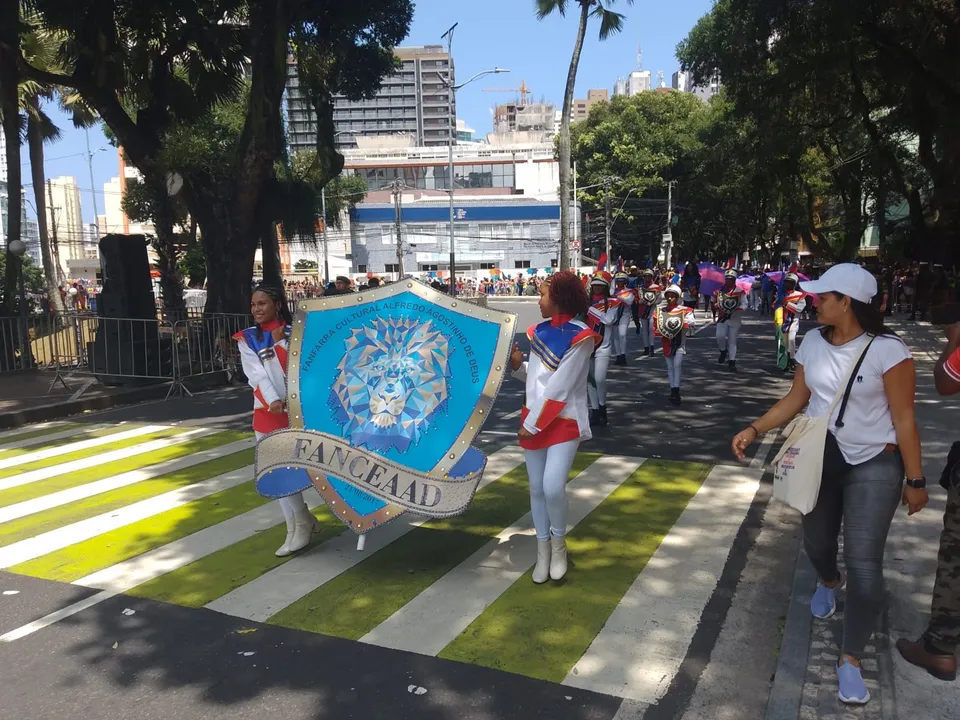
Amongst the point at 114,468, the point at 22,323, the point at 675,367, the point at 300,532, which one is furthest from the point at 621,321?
the point at 22,323

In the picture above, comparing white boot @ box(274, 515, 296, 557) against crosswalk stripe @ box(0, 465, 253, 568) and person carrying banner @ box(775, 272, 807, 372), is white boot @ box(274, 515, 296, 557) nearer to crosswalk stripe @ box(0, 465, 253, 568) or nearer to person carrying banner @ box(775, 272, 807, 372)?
crosswalk stripe @ box(0, 465, 253, 568)

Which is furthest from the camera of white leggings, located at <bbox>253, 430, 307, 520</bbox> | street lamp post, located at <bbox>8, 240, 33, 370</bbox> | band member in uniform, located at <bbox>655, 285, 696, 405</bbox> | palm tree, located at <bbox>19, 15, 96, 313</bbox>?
palm tree, located at <bbox>19, 15, 96, 313</bbox>

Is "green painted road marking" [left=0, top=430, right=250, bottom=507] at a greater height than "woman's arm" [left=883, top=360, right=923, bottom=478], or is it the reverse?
"woman's arm" [left=883, top=360, right=923, bottom=478]

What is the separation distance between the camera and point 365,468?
4.79 metres

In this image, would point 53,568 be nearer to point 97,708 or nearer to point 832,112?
point 97,708

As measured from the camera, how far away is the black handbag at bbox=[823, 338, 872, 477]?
3.46 meters

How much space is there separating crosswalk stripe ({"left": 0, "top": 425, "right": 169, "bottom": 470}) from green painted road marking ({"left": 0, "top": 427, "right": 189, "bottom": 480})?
0.36ft

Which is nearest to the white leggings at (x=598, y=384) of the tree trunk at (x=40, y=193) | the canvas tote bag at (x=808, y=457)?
the canvas tote bag at (x=808, y=457)

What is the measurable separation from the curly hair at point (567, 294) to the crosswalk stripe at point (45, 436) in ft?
23.9

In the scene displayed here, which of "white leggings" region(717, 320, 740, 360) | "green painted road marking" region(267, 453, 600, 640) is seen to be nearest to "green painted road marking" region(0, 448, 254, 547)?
"green painted road marking" region(267, 453, 600, 640)

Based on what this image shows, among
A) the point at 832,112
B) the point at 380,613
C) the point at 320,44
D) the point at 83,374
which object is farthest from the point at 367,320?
the point at 832,112

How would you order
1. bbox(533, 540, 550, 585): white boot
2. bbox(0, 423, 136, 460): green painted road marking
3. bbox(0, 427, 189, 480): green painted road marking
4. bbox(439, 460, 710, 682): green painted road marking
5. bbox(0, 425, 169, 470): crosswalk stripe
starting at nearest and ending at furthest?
bbox(439, 460, 710, 682): green painted road marking
bbox(533, 540, 550, 585): white boot
bbox(0, 427, 189, 480): green painted road marking
bbox(0, 425, 169, 470): crosswalk stripe
bbox(0, 423, 136, 460): green painted road marking

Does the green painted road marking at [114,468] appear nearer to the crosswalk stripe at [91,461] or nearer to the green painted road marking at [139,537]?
the crosswalk stripe at [91,461]

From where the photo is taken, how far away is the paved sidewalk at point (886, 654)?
341 cm
